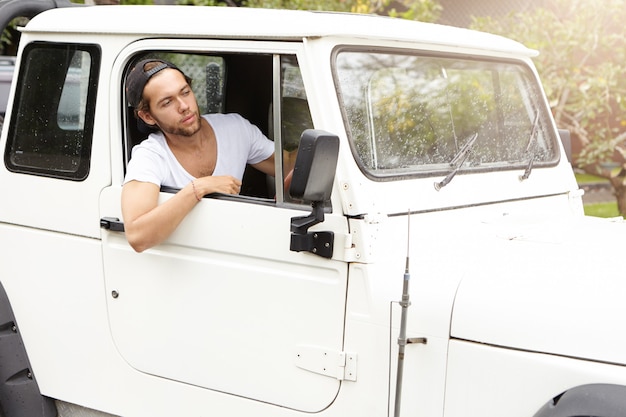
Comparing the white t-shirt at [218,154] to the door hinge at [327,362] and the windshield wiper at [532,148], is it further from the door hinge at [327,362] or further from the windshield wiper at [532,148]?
the windshield wiper at [532,148]

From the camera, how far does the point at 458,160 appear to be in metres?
3.24

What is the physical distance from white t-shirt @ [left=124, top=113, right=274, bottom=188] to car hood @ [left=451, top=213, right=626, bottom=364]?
1071 mm

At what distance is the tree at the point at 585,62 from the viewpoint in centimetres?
686

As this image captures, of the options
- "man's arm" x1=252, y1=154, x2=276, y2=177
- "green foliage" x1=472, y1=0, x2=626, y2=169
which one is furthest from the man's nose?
"green foliage" x1=472, y1=0, x2=626, y2=169

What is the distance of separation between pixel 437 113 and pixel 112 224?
129cm

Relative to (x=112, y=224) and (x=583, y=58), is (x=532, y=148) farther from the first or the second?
(x=583, y=58)

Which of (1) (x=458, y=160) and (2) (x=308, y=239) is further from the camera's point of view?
(1) (x=458, y=160)

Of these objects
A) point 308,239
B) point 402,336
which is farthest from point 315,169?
point 402,336

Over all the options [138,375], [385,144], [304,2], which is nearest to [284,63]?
[385,144]

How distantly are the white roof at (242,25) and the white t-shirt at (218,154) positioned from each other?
1.41 feet

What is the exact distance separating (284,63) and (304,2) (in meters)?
4.55

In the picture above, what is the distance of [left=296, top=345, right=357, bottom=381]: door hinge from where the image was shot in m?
2.75

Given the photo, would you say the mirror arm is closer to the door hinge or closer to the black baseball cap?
the door hinge

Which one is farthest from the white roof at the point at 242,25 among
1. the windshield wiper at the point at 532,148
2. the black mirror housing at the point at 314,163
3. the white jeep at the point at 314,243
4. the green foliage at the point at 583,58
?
the green foliage at the point at 583,58
